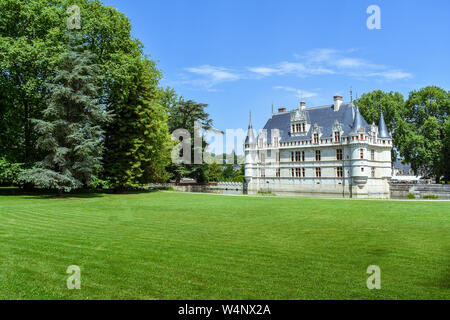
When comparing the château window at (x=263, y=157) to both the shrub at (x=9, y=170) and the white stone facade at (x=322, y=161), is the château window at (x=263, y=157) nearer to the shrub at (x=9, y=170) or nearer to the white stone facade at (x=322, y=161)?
the white stone facade at (x=322, y=161)

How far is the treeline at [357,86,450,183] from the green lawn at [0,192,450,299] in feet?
133

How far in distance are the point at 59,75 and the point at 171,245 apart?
22515 millimetres

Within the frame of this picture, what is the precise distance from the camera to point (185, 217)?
15742 mm

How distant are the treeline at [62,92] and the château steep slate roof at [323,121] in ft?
73.5

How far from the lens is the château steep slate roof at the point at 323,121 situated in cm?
4328

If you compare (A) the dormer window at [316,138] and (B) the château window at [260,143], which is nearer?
(A) the dormer window at [316,138]

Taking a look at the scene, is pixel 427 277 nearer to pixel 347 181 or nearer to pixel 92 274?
pixel 92 274

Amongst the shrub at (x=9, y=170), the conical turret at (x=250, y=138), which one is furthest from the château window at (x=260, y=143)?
the shrub at (x=9, y=170)

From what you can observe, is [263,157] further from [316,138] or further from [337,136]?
[337,136]

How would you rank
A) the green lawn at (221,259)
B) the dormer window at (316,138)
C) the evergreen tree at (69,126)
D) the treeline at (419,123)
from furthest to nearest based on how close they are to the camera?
the treeline at (419,123) < the dormer window at (316,138) < the evergreen tree at (69,126) < the green lawn at (221,259)

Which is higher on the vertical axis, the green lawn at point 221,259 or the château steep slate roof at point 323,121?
the château steep slate roof at point 323,121

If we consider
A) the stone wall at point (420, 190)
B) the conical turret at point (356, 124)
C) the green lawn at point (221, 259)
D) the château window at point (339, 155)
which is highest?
the conical turret at point (356, 124)

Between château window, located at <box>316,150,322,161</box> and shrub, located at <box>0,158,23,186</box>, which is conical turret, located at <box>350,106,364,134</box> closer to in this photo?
château window, located at <box>316,150,322,161</box>

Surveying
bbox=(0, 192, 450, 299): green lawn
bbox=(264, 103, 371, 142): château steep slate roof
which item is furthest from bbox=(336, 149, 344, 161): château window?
bbox=(0, 192, 450, 299): green lawn
